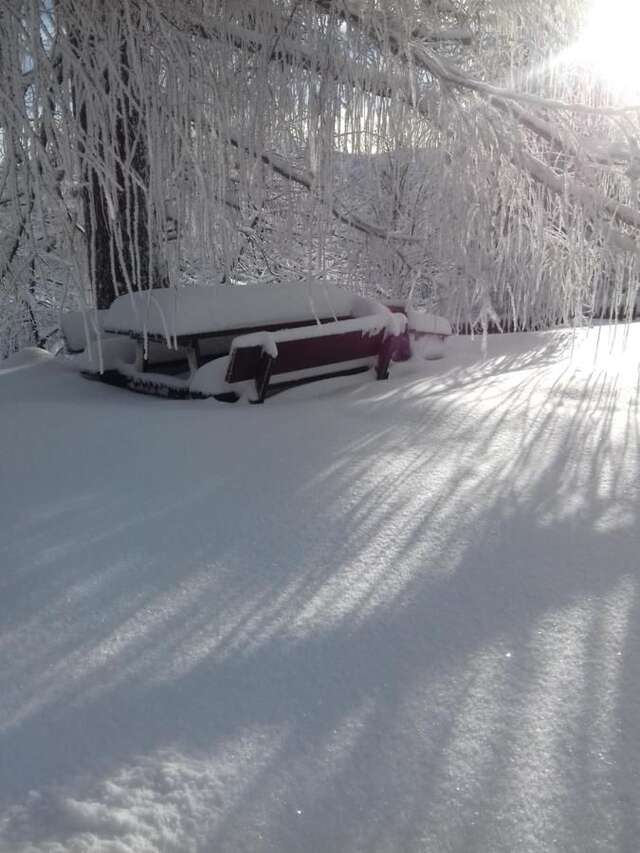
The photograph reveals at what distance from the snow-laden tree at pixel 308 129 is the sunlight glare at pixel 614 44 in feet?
0.28

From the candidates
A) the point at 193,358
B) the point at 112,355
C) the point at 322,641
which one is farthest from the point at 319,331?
the point at 322,641

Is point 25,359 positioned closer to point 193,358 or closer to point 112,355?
point 112,355

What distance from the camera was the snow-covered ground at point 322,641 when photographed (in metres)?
1.45

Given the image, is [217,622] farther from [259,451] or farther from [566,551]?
[259,451]

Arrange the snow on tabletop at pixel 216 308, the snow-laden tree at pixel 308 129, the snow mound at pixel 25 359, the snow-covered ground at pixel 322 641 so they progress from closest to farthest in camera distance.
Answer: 1. the snow-covered ground at pixel 322 641
2. the snow-laden tree at pixel 308 129
3. the snow on tabletop at pixel 216 308
4. the snow mound at pixel 25 359

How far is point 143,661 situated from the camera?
1.95 m

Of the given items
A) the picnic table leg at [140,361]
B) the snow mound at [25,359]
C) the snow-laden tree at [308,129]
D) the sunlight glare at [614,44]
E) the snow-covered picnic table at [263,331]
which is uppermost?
the sunlight glare at [614,44]

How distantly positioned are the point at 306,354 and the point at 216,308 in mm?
744

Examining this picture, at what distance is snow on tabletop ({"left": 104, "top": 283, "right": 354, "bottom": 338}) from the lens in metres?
5.05

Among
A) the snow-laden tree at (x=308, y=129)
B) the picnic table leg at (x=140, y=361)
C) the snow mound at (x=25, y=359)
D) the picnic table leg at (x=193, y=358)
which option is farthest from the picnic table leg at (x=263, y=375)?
the snow mound at (x=25, y=359)

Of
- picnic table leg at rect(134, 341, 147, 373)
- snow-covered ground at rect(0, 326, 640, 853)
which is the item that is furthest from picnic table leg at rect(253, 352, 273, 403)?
picnic table leg at rect(134, 341, 147, 373)

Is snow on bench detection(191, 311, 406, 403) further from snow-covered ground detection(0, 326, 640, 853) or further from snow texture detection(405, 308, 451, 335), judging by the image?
snow-covered ground detection(0, 326, 640, 853)

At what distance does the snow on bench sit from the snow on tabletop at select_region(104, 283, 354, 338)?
212mm

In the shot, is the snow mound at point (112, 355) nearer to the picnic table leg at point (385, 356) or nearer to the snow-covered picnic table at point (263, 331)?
the snow-covered picnic table at point (263, 331)
